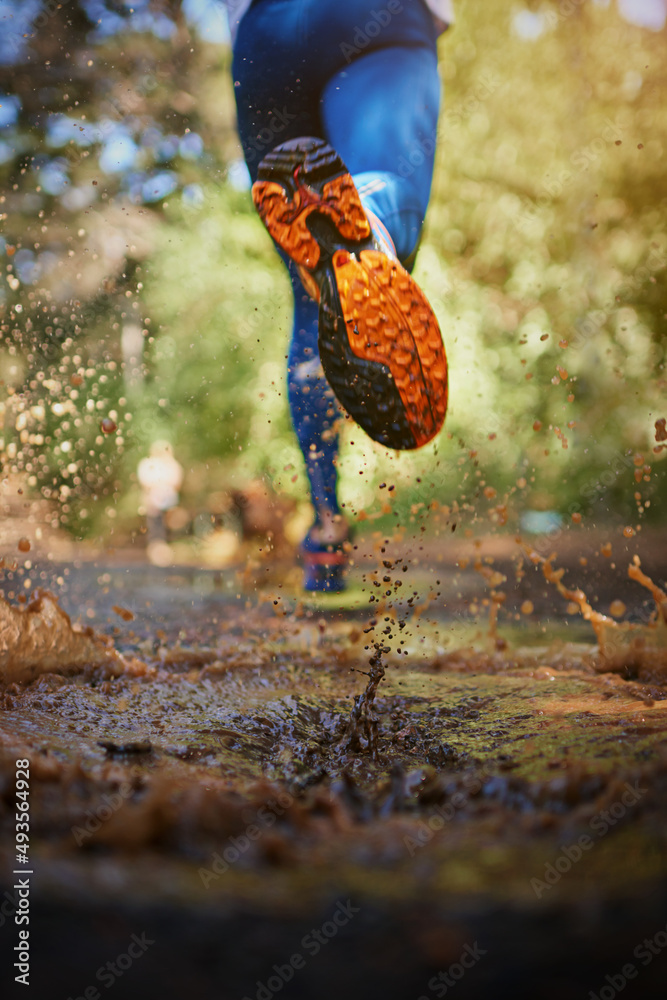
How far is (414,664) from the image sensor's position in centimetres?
204

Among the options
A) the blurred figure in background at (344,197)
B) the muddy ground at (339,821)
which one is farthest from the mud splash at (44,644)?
the blurred figure in background at (344,197)

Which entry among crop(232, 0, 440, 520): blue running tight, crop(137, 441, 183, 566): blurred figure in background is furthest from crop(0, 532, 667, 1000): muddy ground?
crop(137, 441, 183, 566): blurred figure in background

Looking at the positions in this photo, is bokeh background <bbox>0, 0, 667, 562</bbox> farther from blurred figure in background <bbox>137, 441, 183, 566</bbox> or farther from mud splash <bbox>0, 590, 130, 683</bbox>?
mud splash <bbox>0, 590, 130, 683</bbox>

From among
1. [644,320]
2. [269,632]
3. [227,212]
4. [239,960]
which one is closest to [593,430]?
[644,320]

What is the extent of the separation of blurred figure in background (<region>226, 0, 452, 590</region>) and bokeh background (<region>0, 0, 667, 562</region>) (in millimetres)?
2328

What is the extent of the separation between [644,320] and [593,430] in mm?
782

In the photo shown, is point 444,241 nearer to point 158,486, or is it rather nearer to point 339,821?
point 158,486

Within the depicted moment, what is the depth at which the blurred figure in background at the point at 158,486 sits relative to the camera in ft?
19.9

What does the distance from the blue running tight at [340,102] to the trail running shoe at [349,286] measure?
11.8 inches

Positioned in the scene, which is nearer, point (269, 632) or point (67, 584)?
point (269, 632)

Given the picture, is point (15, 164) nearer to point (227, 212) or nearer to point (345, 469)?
point (227, 212)

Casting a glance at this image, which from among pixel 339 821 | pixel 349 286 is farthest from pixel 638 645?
pixel 339 821

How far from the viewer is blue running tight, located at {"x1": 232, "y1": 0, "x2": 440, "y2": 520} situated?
2107 millimetres

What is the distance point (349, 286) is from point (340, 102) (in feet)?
2.77
